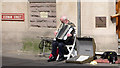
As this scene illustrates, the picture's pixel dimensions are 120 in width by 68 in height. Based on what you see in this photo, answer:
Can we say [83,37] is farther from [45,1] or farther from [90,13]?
[45,1]

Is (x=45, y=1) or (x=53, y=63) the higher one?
(x=45, y=1)

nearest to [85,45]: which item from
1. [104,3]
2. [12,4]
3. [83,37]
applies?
→ [83,37]

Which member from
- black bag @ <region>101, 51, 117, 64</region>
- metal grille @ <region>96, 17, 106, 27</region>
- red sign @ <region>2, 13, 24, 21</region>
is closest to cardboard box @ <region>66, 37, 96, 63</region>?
black bag @ <region>101, 51, 117, 64</region>

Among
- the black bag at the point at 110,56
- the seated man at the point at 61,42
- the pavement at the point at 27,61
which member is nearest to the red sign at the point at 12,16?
the pavement at the point at 27,61

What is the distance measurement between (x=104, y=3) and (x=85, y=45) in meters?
Answer: 1.76

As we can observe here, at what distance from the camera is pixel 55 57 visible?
11.2 metres

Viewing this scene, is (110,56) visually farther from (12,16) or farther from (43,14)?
(12,16)

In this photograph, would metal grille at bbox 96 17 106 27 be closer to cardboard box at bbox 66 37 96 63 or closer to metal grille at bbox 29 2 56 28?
cardboard box at bbox 66 37 96 63

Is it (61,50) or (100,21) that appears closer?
(61,50)

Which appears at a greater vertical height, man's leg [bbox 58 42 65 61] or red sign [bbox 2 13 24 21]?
red sign [bbox 2 13 24 21]

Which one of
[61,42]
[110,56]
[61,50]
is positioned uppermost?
[61,42]

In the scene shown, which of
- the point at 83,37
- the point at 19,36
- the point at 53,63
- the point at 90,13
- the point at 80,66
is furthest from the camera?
the point at 19,36

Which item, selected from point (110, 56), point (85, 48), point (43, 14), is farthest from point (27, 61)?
point (110, 56)

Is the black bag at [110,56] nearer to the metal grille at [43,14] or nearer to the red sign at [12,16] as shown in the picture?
the metal grille at [43,14]
